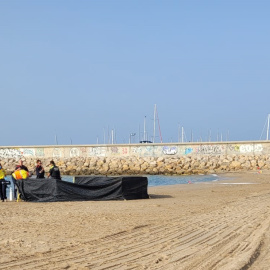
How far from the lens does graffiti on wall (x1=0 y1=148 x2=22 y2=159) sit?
64.0m

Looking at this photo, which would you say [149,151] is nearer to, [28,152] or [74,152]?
[74,152]

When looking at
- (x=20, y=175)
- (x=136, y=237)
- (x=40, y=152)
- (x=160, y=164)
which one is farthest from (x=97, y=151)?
(x=136, y=237)

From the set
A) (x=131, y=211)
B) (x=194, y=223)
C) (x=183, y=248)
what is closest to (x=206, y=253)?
(x=183, y=248)

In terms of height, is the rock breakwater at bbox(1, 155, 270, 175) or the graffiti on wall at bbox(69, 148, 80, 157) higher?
the graffiti on wall at bbox(69, 148, 80, 157)

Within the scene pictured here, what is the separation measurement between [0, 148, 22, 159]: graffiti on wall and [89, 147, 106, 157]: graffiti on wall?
9.07 meters

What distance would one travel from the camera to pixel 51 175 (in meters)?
22.3

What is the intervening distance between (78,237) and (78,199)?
9478mm

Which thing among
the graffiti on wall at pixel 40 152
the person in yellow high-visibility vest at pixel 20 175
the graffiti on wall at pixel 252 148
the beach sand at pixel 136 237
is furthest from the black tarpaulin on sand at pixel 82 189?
the graffiti on wall at pixel 40 152

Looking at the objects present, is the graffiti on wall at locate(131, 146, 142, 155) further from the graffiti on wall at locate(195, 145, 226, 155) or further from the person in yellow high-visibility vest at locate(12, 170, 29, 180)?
the person in yellow high-visibility vest at locate(12, 170, 29, 180)

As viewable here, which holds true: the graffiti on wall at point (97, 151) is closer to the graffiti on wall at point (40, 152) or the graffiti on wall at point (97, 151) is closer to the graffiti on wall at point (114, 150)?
the graffiti on wall at point (114, 150)

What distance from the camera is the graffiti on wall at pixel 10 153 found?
63969mm

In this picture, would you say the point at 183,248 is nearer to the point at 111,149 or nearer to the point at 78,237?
the point at 78,237

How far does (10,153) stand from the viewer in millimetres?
64500

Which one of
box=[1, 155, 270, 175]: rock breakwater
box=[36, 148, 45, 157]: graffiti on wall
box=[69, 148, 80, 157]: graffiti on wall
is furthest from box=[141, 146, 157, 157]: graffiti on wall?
box=[36, 148, 45, 157]: graffiti on wall
